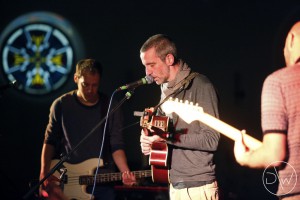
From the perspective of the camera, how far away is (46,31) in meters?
7.85

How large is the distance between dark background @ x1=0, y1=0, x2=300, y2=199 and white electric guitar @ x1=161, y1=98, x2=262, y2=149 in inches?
148

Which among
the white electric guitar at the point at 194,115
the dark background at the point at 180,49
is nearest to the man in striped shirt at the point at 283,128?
the white electric guitar at the point at 194,115

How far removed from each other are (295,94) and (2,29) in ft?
21.9

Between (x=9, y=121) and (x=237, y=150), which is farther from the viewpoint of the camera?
(x=9, y=121)

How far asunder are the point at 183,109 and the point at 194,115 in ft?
0.47

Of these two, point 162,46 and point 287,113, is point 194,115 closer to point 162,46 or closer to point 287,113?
point 162,46

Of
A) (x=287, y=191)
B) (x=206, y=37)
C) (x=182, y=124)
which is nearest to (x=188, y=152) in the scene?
(x=182, y=124)

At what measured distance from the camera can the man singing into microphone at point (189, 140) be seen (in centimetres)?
334

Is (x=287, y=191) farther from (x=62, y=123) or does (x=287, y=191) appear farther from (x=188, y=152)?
(x=62, y=123)

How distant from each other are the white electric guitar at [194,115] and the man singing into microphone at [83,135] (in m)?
1.06

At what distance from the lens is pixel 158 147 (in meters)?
3.61

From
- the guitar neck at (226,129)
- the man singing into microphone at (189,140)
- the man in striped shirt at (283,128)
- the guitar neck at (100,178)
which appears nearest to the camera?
the man in striped shirt at (283,128)

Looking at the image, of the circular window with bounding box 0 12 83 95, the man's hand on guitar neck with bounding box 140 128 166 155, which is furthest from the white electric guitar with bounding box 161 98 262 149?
the circular window with bounding box 0 12 83 95

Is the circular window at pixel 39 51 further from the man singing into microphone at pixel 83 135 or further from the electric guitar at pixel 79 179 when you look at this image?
the electric guitar at pixel 79 179
